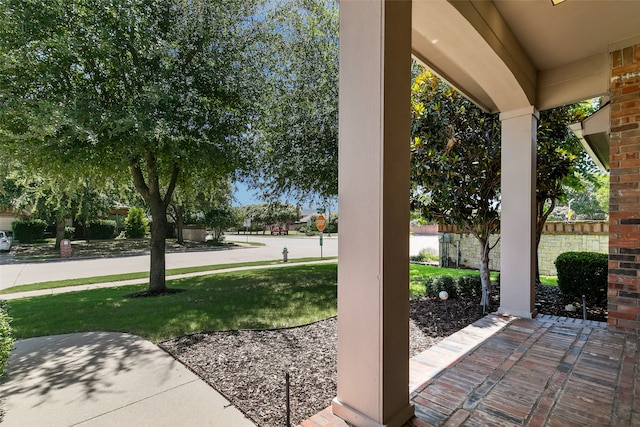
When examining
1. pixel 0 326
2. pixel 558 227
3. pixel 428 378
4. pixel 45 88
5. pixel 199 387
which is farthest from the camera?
pixel 558 227

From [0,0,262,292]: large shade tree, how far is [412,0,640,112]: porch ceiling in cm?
439

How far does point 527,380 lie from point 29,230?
80.0ft

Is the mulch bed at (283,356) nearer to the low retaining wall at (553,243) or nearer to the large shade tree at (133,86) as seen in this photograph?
the large shade tree at (133,86)

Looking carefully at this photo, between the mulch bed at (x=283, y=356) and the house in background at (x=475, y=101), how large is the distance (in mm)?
683

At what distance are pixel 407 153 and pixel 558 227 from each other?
8746 mm

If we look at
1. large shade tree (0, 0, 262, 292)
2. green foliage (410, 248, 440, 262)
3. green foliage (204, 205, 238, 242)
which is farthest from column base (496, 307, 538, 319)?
green foliage (204, 205, 238, 242)

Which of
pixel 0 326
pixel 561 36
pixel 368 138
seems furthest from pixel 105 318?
pixel 561 36

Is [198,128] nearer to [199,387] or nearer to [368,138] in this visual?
[199,387]

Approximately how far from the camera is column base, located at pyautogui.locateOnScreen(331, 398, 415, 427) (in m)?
1.61

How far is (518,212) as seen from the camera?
3.71m

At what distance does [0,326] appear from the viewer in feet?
7.97

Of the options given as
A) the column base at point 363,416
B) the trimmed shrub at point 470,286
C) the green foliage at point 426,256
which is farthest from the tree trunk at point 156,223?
the green foliage at point 426,256

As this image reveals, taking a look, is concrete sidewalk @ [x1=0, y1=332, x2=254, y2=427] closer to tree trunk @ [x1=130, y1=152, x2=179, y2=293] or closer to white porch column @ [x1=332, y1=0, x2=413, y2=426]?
white porch column @ [x1=332, y1=0, x2=413, y2=426]

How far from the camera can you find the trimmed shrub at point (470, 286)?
514 cm
